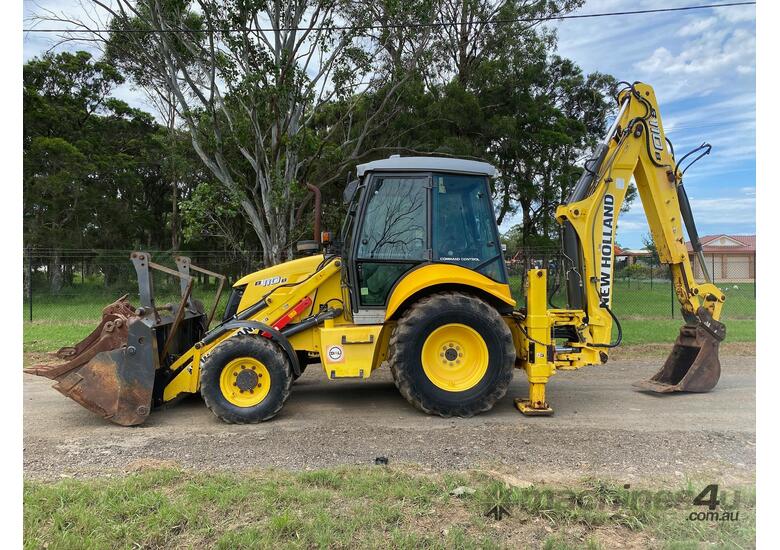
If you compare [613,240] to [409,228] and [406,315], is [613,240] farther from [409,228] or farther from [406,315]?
[406,315]

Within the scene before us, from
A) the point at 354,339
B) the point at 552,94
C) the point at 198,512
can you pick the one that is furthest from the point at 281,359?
the point at 552,94

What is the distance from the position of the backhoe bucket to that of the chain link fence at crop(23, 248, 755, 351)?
440 centimetres

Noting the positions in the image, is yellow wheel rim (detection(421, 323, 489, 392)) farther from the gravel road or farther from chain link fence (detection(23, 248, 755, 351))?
chain link fence (detection(23, 248, 755, 351))

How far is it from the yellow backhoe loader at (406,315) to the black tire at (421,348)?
1 centimetres

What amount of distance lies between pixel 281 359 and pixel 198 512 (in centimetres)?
217

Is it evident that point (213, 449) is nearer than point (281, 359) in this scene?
Yes

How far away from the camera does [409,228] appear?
18.1 feet

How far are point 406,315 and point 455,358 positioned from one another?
727 millimetres

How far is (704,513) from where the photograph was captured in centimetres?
329

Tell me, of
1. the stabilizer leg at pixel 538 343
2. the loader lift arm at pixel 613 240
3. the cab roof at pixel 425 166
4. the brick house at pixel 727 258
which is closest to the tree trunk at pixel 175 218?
the cab roof at pixel 425 166

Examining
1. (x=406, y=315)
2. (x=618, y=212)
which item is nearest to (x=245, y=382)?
(x=406, y=315)

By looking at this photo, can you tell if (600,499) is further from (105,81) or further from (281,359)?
(105,81)

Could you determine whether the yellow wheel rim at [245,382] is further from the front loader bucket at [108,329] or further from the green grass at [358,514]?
the green grass at [358,514]

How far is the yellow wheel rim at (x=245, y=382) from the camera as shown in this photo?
5.30 meters
